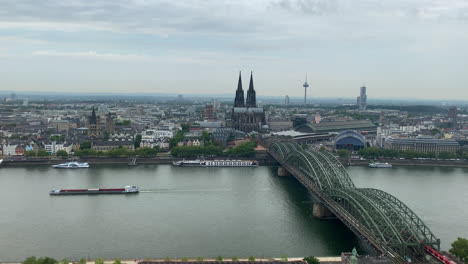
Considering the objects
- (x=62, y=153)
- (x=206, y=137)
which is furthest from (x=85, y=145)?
(x=206, y=137)

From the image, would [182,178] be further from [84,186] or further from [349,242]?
[349,242]

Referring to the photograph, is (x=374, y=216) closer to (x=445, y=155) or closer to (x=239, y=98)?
(x=445, y=155)

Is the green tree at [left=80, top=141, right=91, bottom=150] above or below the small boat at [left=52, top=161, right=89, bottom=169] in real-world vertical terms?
above

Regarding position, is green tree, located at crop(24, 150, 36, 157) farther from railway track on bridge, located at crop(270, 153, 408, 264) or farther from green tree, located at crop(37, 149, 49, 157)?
railway track on bridge, located at crop(270, 153, 408, 264)

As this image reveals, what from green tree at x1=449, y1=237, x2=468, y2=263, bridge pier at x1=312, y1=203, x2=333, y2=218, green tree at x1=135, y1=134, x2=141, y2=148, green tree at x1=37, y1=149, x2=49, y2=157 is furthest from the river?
green tree at x1=135, y1=134, x2=141, y2=148

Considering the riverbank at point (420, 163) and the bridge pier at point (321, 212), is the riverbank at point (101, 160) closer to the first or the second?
the riverbank at point (420, 163)

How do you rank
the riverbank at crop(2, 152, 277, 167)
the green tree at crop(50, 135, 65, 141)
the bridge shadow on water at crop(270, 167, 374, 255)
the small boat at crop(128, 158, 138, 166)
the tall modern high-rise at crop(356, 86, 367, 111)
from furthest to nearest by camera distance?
the tall modern high-rise at crop(356, 86, 367, 111)
the green tree at crop(50, 135, 65, 141)
the small boat at crop(128, 158, 138, 166)
the riverbank at crop(2, 152, 277, 167)
the bridge shadow on water at crop(270, 167, 374, 255)

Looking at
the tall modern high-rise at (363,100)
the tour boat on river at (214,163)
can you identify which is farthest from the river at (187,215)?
the tall modern high-rise at (363,100)
